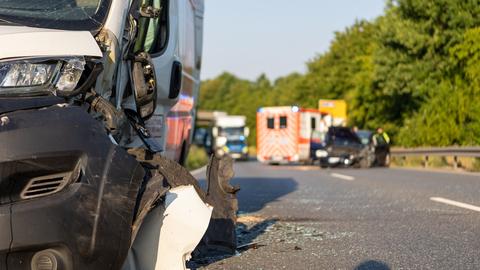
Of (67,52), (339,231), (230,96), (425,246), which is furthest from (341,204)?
(230,96)

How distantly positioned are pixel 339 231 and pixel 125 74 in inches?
125

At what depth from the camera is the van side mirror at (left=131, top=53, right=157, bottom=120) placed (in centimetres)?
505

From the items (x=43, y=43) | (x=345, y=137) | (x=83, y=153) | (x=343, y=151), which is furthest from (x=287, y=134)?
(x=83, y=153)

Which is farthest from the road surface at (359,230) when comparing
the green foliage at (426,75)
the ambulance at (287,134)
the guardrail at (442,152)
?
the ambulance at (287,134)

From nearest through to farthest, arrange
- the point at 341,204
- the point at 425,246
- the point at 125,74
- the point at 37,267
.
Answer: the point at 37,267 → the point at 125,74 → the point at 425,246 → the point at 341,204

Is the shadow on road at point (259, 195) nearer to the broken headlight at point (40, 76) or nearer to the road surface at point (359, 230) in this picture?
the road surface at point (359, 230)

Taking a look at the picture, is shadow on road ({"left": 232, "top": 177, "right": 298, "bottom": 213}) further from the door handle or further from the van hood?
the van hood

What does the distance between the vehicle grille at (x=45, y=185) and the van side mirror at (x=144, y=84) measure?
163 cm

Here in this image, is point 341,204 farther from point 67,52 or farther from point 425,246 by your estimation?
point 67,52

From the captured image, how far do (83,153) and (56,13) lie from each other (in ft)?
4.03

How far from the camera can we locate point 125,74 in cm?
494

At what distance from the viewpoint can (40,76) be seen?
3.80 m

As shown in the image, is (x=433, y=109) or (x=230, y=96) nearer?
(x=433, y=109)

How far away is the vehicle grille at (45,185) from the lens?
344cm
